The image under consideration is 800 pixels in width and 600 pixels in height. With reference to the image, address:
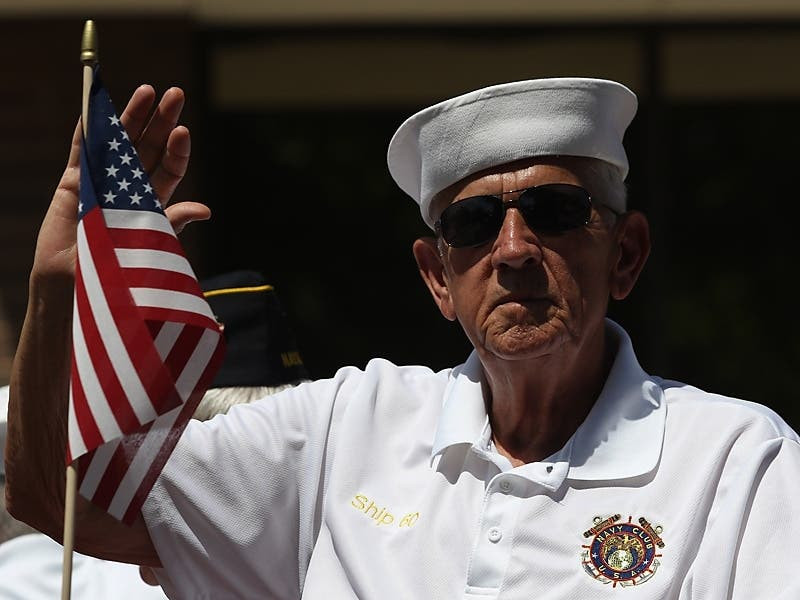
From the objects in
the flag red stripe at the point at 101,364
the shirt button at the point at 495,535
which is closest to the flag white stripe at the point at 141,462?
the flag red stripe at the point at 101,364

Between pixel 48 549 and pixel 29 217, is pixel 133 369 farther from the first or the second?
pixel 29 217

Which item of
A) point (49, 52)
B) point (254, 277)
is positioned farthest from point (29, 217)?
point (254, 277)

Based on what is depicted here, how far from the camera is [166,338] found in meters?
2.36

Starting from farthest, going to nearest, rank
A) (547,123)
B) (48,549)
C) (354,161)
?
(354,161)
(48,549)
(547,123)

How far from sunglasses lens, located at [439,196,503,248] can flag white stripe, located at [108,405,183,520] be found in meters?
0.61

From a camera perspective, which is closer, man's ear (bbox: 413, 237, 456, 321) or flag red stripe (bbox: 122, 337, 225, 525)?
flag red stripe (bbox: 122, 337, 225, 525)

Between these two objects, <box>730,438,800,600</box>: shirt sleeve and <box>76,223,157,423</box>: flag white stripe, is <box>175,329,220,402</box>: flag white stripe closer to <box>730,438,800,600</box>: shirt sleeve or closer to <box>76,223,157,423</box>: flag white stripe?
<box>76,223,157,423</box>: flag white stripe

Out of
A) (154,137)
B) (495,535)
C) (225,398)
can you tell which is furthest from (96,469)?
(225,398)

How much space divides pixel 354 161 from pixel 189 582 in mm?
4108

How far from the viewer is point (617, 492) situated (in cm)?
245

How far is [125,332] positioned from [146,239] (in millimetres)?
163

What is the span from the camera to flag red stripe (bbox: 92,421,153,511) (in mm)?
2402

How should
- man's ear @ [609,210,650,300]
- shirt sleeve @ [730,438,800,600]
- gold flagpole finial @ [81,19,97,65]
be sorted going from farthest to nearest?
man's ear @ [609,210,650,300]
gold flagpole finial @ [81,19,97,65]
shirt sleeve @ [730,438,800,600]

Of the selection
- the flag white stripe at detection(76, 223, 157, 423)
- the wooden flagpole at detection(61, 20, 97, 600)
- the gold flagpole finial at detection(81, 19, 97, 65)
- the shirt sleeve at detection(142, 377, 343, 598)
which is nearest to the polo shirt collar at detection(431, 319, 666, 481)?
the shirt sleeve at detection(142, 377, 343, 598)
